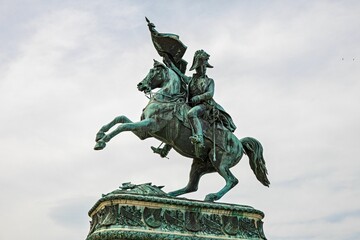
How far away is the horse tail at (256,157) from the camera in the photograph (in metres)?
13.4

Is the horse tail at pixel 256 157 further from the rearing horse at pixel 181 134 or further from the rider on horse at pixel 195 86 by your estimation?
the rider on horse at pixel 195 86

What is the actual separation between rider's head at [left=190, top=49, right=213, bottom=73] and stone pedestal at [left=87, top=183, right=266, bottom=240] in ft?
9.40

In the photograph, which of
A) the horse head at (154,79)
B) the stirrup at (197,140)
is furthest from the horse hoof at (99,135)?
the stirrup at (197,140)

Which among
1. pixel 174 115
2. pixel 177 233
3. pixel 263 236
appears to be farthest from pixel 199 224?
pixel 174 115

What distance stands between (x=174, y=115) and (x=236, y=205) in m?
2.09

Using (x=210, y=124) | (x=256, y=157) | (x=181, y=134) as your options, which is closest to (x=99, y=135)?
(x=181, y=134)

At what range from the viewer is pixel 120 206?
10.9 m

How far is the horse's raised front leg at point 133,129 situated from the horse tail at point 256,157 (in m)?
2.19

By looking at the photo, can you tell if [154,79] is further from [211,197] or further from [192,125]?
[211,197]

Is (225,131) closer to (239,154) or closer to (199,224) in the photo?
(239,154)

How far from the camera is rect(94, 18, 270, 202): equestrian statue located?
12375mm

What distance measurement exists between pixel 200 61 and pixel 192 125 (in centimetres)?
151

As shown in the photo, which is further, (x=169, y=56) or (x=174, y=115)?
(x=169, y=56)

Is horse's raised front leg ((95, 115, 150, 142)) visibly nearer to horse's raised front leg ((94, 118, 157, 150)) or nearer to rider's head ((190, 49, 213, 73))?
horse's raised front leg ((94, 118, 157, 150))
